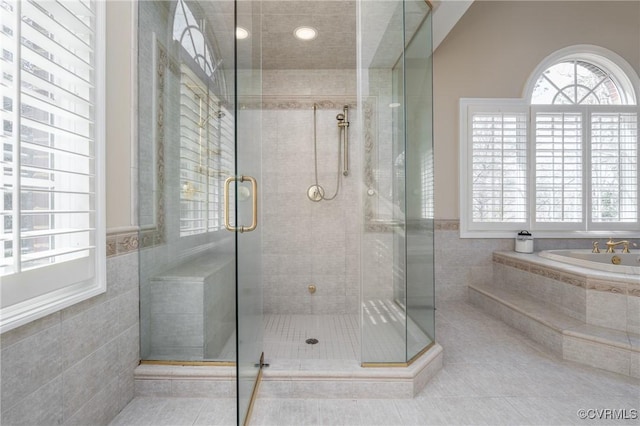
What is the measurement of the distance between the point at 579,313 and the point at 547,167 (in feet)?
4.95

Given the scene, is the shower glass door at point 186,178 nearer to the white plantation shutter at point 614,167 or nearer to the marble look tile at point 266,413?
the marble look tile at point 266,413

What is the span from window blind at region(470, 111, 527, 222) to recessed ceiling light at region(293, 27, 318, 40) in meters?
1.71

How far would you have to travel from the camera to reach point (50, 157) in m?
1.10

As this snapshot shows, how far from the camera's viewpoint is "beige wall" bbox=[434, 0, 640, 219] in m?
2.91

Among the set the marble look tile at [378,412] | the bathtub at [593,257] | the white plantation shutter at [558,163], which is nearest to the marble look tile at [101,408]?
the marble look tile at [378,412]

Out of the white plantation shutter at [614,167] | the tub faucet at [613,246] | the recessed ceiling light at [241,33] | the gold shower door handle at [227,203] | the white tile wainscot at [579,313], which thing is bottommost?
the white tile wainscot at [579,313]

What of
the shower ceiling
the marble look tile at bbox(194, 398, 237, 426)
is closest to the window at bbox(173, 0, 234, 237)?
the shower ceiling

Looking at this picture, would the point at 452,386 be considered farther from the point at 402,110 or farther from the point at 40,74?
the point at 40,74

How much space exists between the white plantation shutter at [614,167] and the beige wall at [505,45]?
2.08 ft

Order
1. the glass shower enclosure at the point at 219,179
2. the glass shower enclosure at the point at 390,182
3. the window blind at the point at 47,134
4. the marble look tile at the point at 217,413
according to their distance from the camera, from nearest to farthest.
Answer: the window blind at the point at 47,134, the marble look tile at the point at 217,413, the glass shower enclosure at the point at 219,179, the glass shower enclosure at the point at 390,182

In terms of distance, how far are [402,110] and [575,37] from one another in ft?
8.84

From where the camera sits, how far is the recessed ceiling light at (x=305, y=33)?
226 cm

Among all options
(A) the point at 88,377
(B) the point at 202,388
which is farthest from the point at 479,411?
(A) the point at 88,377

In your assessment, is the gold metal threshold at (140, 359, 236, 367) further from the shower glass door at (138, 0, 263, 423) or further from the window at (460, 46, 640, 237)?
the window at (460, 46, 640, 237)
